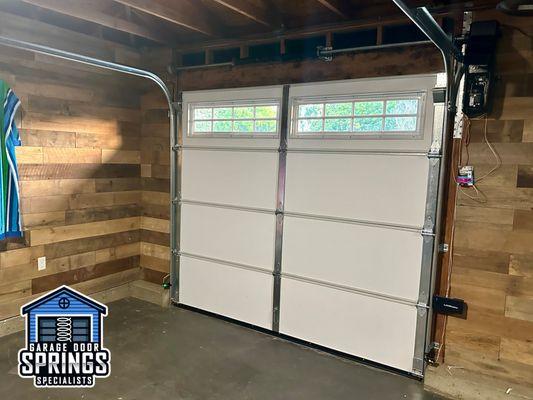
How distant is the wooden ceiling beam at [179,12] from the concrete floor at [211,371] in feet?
8.93

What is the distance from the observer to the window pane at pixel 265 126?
3.67 m

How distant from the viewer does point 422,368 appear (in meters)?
3.06

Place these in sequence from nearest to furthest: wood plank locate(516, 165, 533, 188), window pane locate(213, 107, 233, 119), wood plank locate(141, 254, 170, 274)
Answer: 1. wood plank locate(516, 165, 533, 188)
2. window pane locate(213, 107, 233, 119)
3. wood plank locate(141, 254, 170, 274)

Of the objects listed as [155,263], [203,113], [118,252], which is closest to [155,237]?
[155,263]

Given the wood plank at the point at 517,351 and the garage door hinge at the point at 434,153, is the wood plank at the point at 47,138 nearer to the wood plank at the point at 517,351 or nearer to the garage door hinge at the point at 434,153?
the garage door hinge at the point at 434,153

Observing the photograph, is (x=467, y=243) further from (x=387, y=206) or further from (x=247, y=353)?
(x=247, y=353)

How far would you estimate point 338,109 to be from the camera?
334cm

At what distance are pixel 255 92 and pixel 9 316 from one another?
9.68ft

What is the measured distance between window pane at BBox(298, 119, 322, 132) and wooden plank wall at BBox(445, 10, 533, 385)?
117 cm

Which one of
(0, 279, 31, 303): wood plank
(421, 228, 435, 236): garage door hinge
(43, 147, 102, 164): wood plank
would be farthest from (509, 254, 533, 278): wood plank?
(0, 279, 31, 303): wood plank

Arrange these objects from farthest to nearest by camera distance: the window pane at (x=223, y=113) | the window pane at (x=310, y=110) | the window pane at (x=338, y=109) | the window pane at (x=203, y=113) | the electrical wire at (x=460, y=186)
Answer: the window pane at (x=203, y=113) → the window pane at (x=223, y=113) → the window pane at (x=310, y=110) → the window pane at (x=338, y=109) → the electrical wire at (x=460, y=186)

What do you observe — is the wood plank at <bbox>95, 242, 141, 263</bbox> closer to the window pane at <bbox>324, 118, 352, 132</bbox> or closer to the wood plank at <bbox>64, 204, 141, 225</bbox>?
the wood plank at <bbox>64, 204, 141, 225</bbox>

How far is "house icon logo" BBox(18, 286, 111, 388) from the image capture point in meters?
2.90

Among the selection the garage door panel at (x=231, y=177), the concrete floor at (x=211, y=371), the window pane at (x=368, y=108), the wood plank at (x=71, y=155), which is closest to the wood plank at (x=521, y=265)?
the concrete floor at (x=211, y=371)
